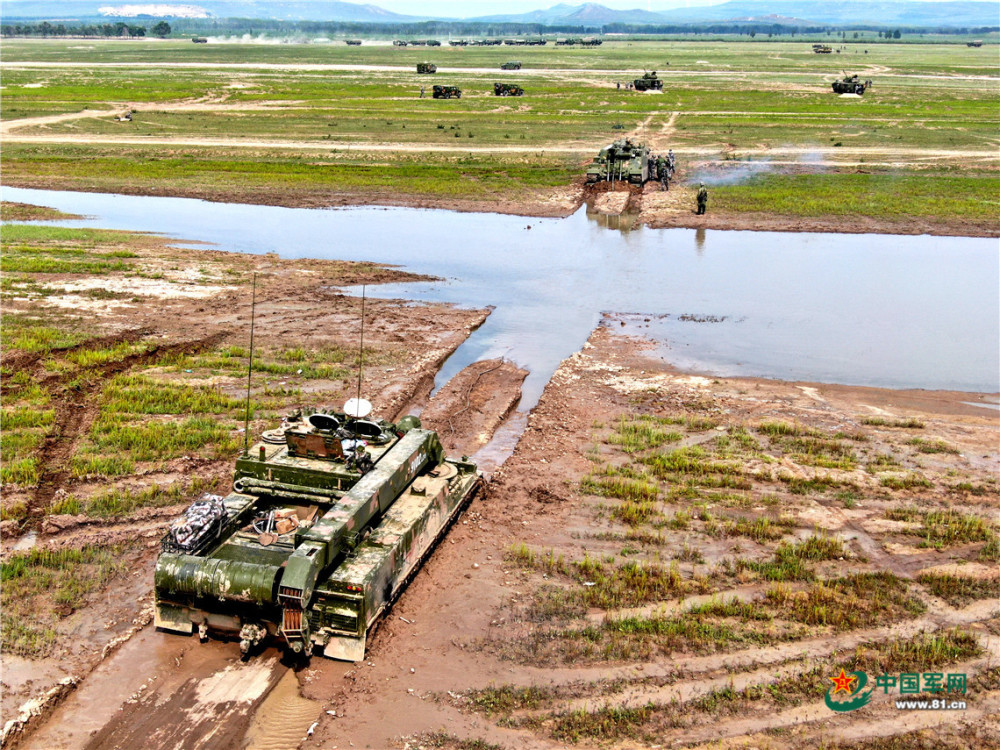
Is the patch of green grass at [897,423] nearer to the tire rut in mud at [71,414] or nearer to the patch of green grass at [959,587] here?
the patch of green grass at [959,587]

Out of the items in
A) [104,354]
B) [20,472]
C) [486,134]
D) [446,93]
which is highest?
[446,93]

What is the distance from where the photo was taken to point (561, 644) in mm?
10562

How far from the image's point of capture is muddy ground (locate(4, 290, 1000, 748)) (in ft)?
30.3

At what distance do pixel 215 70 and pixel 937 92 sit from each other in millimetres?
71688

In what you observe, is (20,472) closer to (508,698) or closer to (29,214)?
(508,698)

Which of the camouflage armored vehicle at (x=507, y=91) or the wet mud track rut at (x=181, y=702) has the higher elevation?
the camouflage armored vehicle at (x=507, y=91)

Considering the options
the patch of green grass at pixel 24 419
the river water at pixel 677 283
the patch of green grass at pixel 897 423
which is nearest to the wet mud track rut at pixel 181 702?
the patch of green grass at pixel 24 419

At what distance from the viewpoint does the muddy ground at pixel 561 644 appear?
9242 mm

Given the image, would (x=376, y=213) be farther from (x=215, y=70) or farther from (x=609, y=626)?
(x=215, y=70)

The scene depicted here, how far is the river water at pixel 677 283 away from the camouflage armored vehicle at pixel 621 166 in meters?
6.52

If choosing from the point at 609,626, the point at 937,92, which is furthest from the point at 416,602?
the point at 937,92

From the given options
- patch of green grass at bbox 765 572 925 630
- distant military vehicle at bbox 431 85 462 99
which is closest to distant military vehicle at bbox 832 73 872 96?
distant military vehicle at bbox 431 85 462 99

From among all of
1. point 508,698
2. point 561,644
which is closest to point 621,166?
point 561,644

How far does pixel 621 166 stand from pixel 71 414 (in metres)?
28.8
